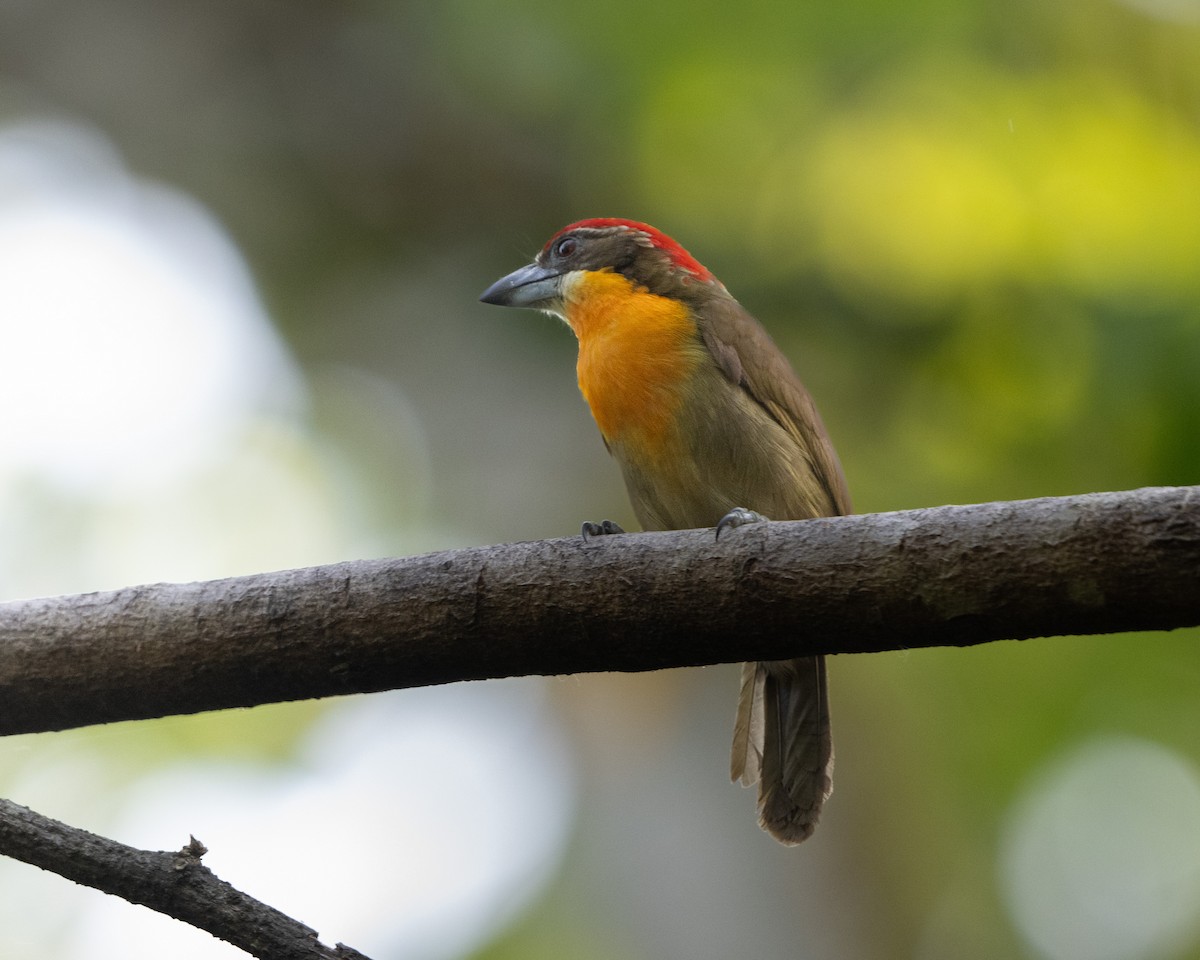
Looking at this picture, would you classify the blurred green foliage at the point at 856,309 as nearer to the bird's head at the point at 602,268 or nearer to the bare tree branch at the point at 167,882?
the bird's head at the point at 602,268

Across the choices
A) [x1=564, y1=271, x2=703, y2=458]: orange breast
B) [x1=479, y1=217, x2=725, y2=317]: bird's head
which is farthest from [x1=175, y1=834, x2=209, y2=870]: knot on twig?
[x1=479, y1=217, x2=725, y2=317]: bird's head

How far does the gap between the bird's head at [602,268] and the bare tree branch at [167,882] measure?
256cm

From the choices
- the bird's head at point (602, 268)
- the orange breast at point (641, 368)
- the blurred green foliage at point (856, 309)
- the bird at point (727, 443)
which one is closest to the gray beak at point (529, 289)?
the bird's head at point (602, 268)

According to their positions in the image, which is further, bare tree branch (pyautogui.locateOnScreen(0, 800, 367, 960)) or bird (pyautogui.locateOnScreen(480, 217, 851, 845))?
bird (pyautogui.locateOnScreen(480, 217, 851, 845))

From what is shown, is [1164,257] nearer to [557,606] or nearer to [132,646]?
[557,606]

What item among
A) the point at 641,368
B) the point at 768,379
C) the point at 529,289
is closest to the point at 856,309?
the point at 529,289

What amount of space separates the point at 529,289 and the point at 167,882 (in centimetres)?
294

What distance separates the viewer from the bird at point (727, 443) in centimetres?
372

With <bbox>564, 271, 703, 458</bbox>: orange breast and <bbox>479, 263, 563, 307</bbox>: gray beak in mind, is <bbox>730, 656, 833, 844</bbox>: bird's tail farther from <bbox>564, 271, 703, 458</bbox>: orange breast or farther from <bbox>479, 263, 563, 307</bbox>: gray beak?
<bbox>479, 263, 563, 307</bbox>: gray beak

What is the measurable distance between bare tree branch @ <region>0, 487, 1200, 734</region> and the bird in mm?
1033

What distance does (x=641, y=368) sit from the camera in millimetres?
3799

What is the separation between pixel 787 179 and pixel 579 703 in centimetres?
276

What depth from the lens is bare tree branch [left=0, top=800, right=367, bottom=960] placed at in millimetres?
1983

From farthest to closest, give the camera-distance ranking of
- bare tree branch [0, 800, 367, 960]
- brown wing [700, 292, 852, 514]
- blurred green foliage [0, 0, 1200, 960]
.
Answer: blurred green foliage [0, 0, 1200, 960], brown wing [700, 292, 852, 514], bare tree branch [0, 800, 367, 960]
